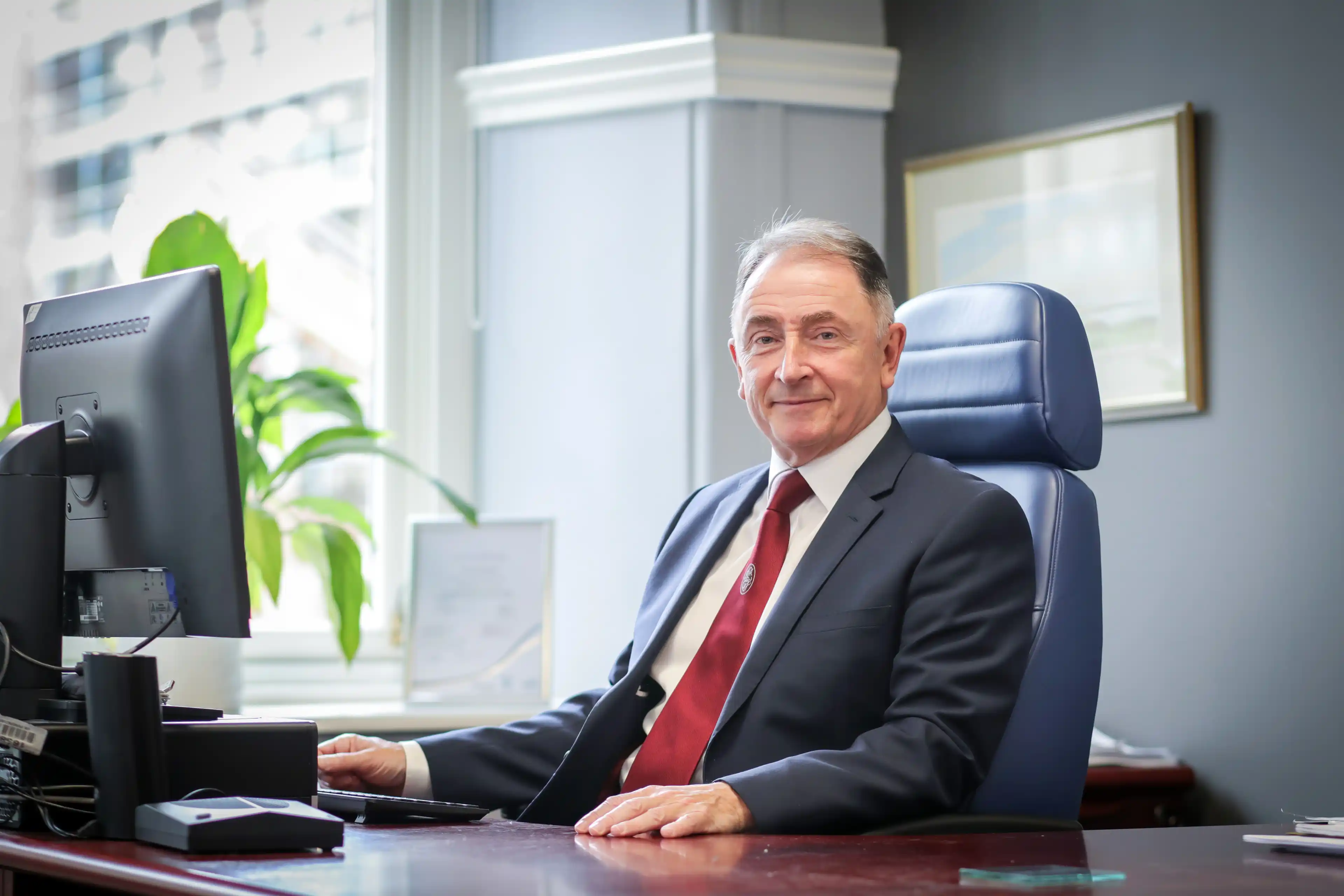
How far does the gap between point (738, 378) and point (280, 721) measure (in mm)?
1484

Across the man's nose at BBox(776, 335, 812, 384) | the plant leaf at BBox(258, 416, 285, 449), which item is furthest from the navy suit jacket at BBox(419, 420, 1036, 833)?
the plant leaf at BBox(258, 416, 285, 449)

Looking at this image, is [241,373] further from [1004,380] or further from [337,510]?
[1004,380]

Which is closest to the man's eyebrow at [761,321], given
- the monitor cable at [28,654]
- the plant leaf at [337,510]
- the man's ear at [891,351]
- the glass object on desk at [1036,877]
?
the man's ear at [891,351]

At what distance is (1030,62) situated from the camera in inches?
110

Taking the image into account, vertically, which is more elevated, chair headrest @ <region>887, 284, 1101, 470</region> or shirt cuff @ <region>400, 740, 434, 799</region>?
chair headrest @ <region>887, 284, 1101, 470</region>

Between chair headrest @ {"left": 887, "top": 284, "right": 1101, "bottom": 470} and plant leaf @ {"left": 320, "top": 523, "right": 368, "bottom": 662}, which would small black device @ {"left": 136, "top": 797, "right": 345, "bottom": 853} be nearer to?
chair headrest @ {"left": 887, "top": 284, "right": 1101, "bottom": 470}

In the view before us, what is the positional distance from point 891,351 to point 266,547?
1210 mm

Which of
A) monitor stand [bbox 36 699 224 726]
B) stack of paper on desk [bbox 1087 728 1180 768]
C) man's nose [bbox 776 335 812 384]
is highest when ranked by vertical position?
man's nose [bbox 776 335 812 384]

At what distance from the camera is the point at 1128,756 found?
2.44m

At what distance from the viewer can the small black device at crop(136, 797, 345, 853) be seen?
42.9 inches

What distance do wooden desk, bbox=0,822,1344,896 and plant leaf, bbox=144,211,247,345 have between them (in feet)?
4.24

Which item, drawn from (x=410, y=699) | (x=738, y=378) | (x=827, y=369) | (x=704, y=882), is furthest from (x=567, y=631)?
(x=704, y=882)

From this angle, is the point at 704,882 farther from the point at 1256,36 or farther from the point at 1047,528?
the point at 1256,36

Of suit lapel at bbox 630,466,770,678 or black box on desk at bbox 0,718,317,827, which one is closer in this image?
black box on desk at bbox 0,718,317,827
